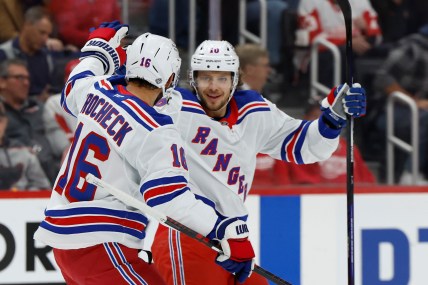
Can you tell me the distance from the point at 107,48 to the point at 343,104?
816 millimetres

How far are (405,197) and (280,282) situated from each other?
1.12 metres

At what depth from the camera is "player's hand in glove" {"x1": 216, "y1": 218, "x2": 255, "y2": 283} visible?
362 centimetres

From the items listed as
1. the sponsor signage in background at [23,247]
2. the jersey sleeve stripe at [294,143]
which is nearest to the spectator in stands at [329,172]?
the jersey sleeve stripe at [294,143]

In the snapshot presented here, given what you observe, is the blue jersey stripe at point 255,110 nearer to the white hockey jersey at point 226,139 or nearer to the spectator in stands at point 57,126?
the white hockey jersey at point 226,139

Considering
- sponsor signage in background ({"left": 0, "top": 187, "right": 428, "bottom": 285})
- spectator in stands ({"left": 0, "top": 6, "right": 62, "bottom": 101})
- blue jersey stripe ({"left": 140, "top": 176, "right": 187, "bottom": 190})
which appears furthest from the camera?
spectator in stands ({"left": 0, "top": 6, "right": 62, "bottom": 101})

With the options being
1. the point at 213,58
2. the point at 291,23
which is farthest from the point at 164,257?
the point at 291,23

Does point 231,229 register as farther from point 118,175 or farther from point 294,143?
point 294,143

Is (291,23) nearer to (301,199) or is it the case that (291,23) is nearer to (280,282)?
(301,199)

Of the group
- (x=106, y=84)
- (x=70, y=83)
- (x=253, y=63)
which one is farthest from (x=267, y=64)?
(x=106, y=84)

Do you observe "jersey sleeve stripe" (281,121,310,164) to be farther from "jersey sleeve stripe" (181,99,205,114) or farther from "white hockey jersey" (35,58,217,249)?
"white hockey jersey" (35,58,217,249)

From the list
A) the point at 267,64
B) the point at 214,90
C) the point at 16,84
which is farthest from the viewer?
the point at 267,64

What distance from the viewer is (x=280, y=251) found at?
4.86 meters

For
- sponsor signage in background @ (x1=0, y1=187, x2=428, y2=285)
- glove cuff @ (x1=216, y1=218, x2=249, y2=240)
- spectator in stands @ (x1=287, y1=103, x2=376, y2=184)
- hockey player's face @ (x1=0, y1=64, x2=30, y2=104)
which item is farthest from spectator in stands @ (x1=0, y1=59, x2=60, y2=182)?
Result: glove cuff @ (x1=216, y1=218, x2=249, y2=240)

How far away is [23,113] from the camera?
523 centimetres
